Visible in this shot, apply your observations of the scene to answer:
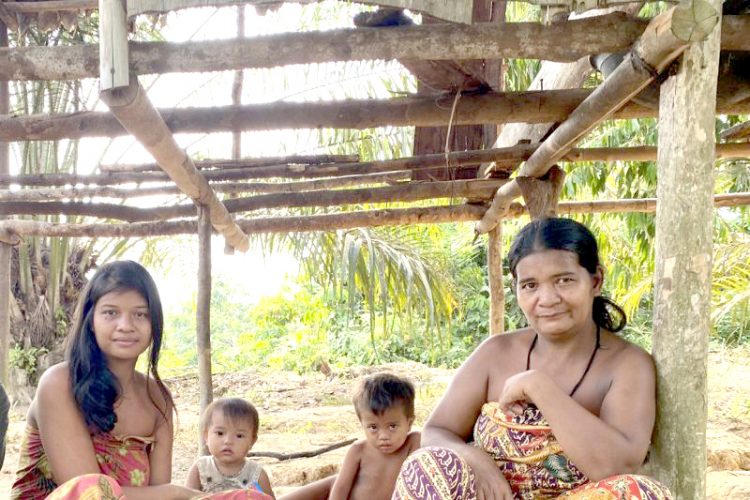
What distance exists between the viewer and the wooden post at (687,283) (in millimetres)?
2303

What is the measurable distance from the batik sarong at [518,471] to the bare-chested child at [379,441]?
0.91m

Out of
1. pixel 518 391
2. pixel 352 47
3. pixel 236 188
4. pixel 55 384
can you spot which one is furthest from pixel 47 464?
pixel 236 188

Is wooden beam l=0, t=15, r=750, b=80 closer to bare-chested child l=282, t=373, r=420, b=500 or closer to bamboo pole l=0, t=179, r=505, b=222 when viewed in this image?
bare-chested child l=282, t=373, r=420, b=500

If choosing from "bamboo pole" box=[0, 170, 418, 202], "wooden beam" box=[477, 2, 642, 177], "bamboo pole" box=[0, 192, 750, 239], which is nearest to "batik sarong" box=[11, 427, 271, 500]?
"wooden beam" box=[477, 2, 642, 177]

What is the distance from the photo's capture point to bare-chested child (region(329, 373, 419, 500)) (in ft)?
10.9

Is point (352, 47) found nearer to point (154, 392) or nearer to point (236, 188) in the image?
point (154, 392)

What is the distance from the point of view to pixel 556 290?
2.32 metres

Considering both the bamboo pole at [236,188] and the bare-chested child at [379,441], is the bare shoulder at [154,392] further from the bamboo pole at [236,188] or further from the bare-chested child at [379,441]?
the bamboo pole at [236,188]

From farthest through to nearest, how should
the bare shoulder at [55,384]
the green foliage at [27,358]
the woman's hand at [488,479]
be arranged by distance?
the green foliage at [27,358] < the bare shoulder at [55,384] < the woman's hand at [488,479]

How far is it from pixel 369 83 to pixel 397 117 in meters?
3.74

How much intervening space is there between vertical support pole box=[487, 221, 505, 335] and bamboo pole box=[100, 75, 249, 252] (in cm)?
228

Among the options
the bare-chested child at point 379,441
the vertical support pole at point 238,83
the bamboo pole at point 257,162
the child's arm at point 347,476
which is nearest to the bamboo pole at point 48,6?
the vertical support pole at point 238,83

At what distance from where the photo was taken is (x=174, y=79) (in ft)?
28.8

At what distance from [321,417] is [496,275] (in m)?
2.92
